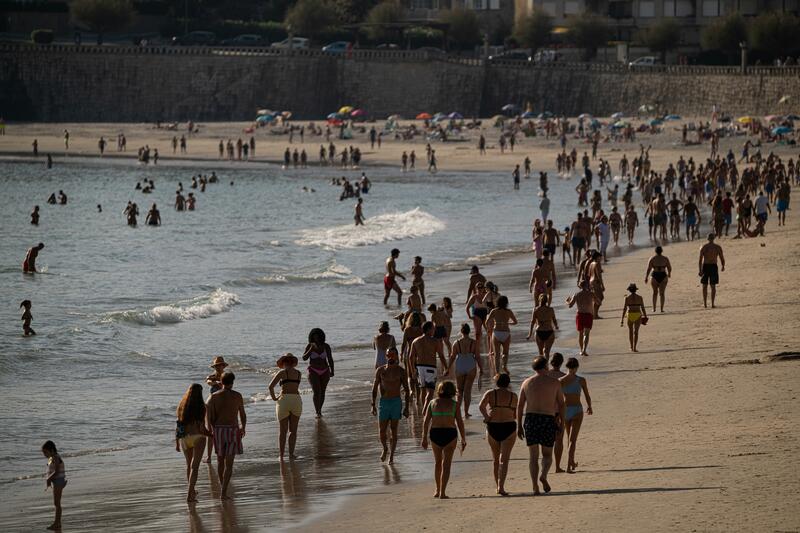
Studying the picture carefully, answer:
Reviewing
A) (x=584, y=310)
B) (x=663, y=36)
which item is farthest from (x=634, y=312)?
(x=663, y=36)

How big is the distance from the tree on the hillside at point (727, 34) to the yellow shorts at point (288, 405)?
76329mm

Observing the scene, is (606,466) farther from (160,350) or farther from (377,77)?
(377,77)

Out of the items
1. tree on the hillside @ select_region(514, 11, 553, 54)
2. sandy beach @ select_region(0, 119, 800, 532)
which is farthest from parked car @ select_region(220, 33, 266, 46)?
sandy beach @ select_region(0, 119, 800, 532)

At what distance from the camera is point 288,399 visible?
13969 millimetres

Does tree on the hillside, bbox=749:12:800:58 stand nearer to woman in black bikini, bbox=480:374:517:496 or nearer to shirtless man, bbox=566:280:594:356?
shirtless man, bbox=566:280:594:356

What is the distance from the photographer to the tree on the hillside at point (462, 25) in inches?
3917

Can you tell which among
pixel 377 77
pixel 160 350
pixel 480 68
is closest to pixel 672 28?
pixel 480 68

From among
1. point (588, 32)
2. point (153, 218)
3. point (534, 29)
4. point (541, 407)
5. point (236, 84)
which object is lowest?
point (153, 218)

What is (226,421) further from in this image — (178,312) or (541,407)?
(178,312)

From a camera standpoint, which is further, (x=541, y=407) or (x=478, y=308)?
(x=478, y=308)

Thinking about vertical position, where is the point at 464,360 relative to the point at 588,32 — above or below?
below

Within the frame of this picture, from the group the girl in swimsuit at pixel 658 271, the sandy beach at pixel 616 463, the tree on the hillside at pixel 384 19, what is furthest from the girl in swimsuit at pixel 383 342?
the tree on the hillside at pixel 384 19

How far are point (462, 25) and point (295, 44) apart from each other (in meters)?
12.6

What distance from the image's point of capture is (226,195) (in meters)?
58.8
